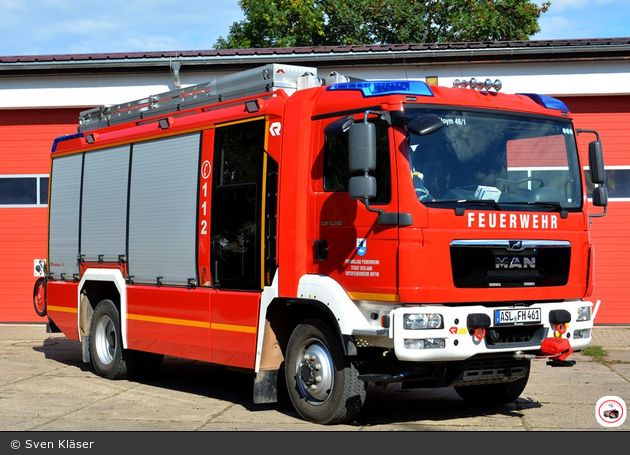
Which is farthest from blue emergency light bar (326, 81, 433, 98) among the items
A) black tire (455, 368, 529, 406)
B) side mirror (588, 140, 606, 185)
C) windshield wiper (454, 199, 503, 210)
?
black tire (455, 368, 529, 406)

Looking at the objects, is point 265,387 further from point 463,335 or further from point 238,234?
point 463,335

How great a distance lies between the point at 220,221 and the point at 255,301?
101 cm

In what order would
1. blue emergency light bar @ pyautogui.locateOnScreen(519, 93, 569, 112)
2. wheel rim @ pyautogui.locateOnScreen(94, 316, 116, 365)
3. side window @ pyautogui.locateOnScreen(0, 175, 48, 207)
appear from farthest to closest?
side window @ pyautogui.locateOnScreen(0, 175, 48, 207) < wheel rim @ pyautogui.locateOnScreen(94, 316, 116, 365) < blue emergency light bar @ pyautogui.locateOnScreen(519, 93, 569, 112)

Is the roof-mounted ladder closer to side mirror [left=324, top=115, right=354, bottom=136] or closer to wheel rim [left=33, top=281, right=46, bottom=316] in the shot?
side mirror [left=324, top=115, right=354, bottom=136]

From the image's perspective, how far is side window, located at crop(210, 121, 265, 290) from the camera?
9016mm

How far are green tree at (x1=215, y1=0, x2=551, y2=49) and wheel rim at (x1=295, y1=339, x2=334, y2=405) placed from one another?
1098 inches

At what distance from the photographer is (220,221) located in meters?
9.51

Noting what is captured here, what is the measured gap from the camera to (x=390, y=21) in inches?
1426

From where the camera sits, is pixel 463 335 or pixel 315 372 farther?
pixel 315 372

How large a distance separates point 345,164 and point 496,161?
4.25 feet

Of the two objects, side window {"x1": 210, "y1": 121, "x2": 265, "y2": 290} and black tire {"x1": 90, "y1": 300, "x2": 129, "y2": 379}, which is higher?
side window {"x1": 210, "y1": 121, "x2": 265, "y2": 290}

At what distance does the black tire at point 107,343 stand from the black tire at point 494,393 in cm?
421

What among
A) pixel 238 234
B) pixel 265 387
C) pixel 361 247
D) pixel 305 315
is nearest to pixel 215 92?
pixel 238 234

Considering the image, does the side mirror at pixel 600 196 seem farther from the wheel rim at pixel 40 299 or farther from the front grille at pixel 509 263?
the wheel rim at pixel 40 299
